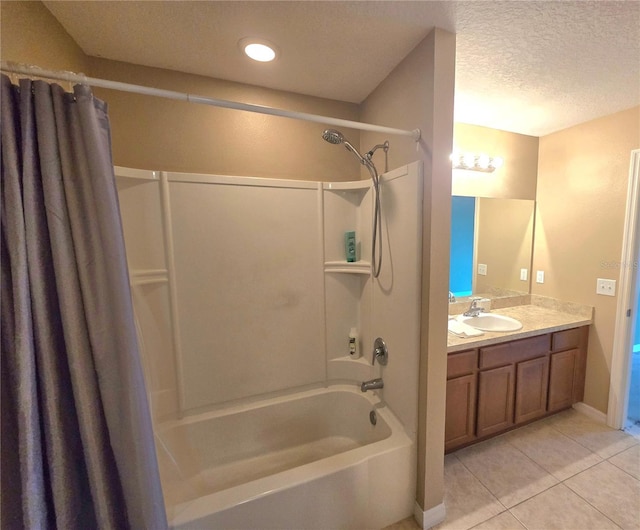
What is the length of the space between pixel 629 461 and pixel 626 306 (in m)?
1.03

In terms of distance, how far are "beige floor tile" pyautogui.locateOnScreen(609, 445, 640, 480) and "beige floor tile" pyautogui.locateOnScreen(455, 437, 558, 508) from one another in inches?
19.7

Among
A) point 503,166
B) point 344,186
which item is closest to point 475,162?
point 503,166

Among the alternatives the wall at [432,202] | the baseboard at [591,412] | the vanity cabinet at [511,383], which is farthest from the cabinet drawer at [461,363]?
the baseboard at [591,412]

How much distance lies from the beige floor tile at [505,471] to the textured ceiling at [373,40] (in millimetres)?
2399

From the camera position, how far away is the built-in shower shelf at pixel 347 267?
6.03 ft

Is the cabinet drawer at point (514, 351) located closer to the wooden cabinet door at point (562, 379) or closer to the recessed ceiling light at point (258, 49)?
the wooden cabinet door at point (562, 379)

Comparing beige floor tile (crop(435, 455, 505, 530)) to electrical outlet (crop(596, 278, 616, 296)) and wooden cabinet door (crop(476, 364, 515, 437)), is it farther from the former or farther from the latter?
electrical outlet (crop(596, 278, 616, 296))

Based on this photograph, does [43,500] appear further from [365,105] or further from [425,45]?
[365,105]

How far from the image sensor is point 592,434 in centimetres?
199

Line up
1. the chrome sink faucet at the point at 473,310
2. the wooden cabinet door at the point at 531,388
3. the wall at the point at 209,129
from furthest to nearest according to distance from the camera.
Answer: the chrome sink faucet at the point at 473,310
the wooden cabinet door at the point at 531,388
the wall at the point at 209,129

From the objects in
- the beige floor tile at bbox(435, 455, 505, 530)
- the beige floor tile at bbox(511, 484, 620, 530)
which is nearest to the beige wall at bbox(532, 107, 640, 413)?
the beige floor tile at bbox(511, 484, 620, 530)

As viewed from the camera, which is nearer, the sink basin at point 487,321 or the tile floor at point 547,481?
the tile floor at point 547,481

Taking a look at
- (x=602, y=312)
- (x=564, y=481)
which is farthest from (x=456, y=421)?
(x=602, y=312)

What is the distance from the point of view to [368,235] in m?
1.83
